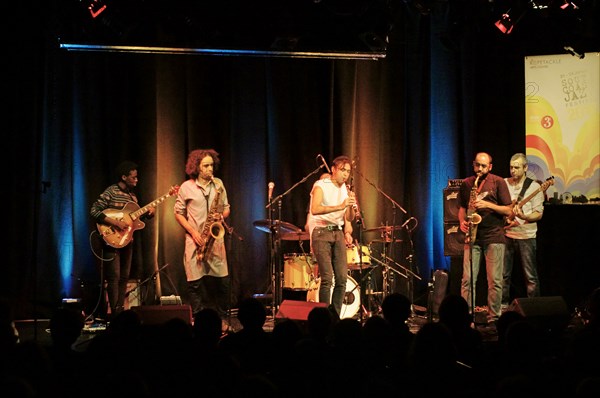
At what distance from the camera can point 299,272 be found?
10.5 meters

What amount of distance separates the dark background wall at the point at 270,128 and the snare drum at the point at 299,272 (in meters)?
0.76

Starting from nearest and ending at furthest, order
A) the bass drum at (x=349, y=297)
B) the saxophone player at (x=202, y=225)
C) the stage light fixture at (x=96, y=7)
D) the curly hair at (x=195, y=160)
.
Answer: the stage light fixture at (x=96, y=7) → the saxophone player at (x=202, y=225) → the curly hair at (x=195, y=160) → the bass drum at (x=349, y=297)

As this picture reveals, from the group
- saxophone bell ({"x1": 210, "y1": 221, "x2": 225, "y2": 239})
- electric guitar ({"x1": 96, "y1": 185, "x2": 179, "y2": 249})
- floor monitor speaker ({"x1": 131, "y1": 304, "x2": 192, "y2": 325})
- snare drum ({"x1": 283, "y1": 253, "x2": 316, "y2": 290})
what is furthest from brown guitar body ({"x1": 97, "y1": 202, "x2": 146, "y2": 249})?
floor monitor speaker ({"x1": 131, "y1": 304, "x2": 192, "y2": 325})

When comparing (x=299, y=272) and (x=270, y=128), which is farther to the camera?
(x=270, y=128)

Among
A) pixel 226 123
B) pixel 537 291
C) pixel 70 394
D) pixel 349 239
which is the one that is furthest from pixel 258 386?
pixel 226 123

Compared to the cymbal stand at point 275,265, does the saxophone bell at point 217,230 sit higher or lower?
higher

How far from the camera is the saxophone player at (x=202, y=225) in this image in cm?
957

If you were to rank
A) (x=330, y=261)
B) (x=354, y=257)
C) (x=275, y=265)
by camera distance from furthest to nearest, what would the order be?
(x=275, y=265) < (x=354, y=257) < (x=330, y=261)

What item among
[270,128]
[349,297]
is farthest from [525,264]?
[270,128]

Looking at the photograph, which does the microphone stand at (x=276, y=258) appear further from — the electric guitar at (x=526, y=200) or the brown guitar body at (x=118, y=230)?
the electric guitar at (x=526, y=200)

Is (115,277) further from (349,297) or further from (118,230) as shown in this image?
(349,297)

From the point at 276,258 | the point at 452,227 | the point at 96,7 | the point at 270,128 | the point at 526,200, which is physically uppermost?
the point at 96,7

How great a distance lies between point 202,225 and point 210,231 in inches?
9.9

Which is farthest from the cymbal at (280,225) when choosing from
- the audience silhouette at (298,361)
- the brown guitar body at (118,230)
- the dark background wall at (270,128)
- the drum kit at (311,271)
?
the audience silhouette at (298,361)
